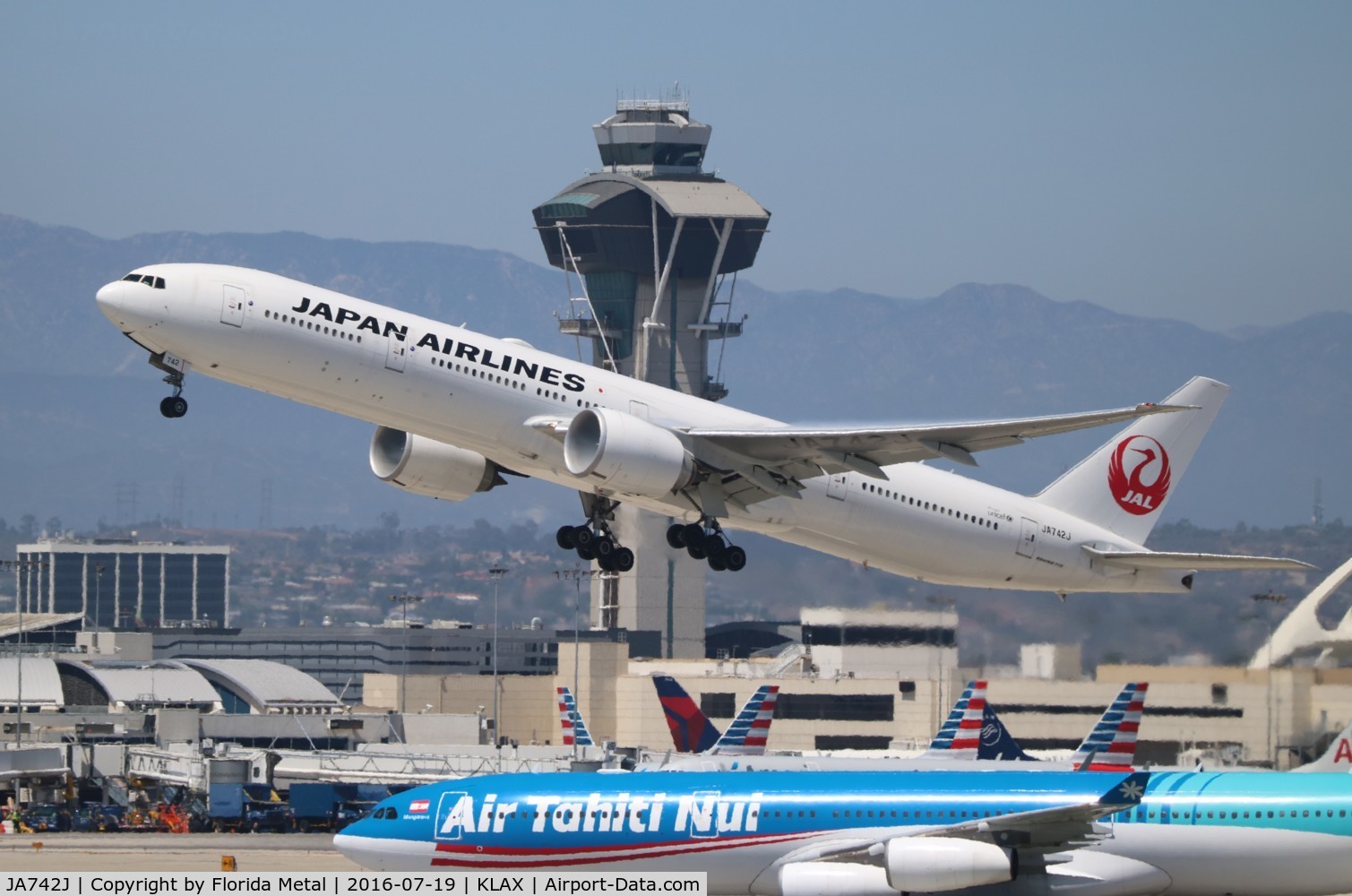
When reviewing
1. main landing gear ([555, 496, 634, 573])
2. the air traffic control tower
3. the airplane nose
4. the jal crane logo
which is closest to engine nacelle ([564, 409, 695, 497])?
main landing gear ([555, 496, 634, 573])

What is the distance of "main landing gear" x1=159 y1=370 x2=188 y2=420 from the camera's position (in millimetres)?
42125

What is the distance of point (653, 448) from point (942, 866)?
11.0m

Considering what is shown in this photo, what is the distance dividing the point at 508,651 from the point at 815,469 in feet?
414

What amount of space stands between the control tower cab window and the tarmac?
622 inches

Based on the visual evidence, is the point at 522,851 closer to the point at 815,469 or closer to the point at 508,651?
the point at 815,469

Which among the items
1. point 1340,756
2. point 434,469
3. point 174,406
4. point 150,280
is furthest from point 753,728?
point 150,280

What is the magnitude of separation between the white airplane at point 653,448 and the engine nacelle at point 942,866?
904cm

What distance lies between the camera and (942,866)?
122 ft

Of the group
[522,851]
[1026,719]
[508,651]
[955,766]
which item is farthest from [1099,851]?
[508,651]

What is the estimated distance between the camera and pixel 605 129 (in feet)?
651

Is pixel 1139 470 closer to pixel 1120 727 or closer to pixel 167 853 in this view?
pixel 1120 727

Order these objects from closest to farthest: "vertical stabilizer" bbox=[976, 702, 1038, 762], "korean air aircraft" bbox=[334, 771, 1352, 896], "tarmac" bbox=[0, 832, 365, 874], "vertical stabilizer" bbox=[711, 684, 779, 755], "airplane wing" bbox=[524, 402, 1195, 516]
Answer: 1. "korean air aircraft" bbox=[334, 771, 1352, 896]
2. "airplane wing" bbox=[524, 402, 1195, 516]
3. "tarmac" bbox=[0, 832, 365, 874]
4. "vertical stabilizer" bbox=[976, 702, 1038, 762]
5. "vertical stabilizer" bbox=[711, 684, 779, 755]

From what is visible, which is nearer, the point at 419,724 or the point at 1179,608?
the point at 1179,608

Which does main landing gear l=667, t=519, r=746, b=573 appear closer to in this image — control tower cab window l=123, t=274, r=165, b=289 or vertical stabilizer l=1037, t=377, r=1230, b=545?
vertical stabilizer l=1037, t=377, r=1230, b=545
